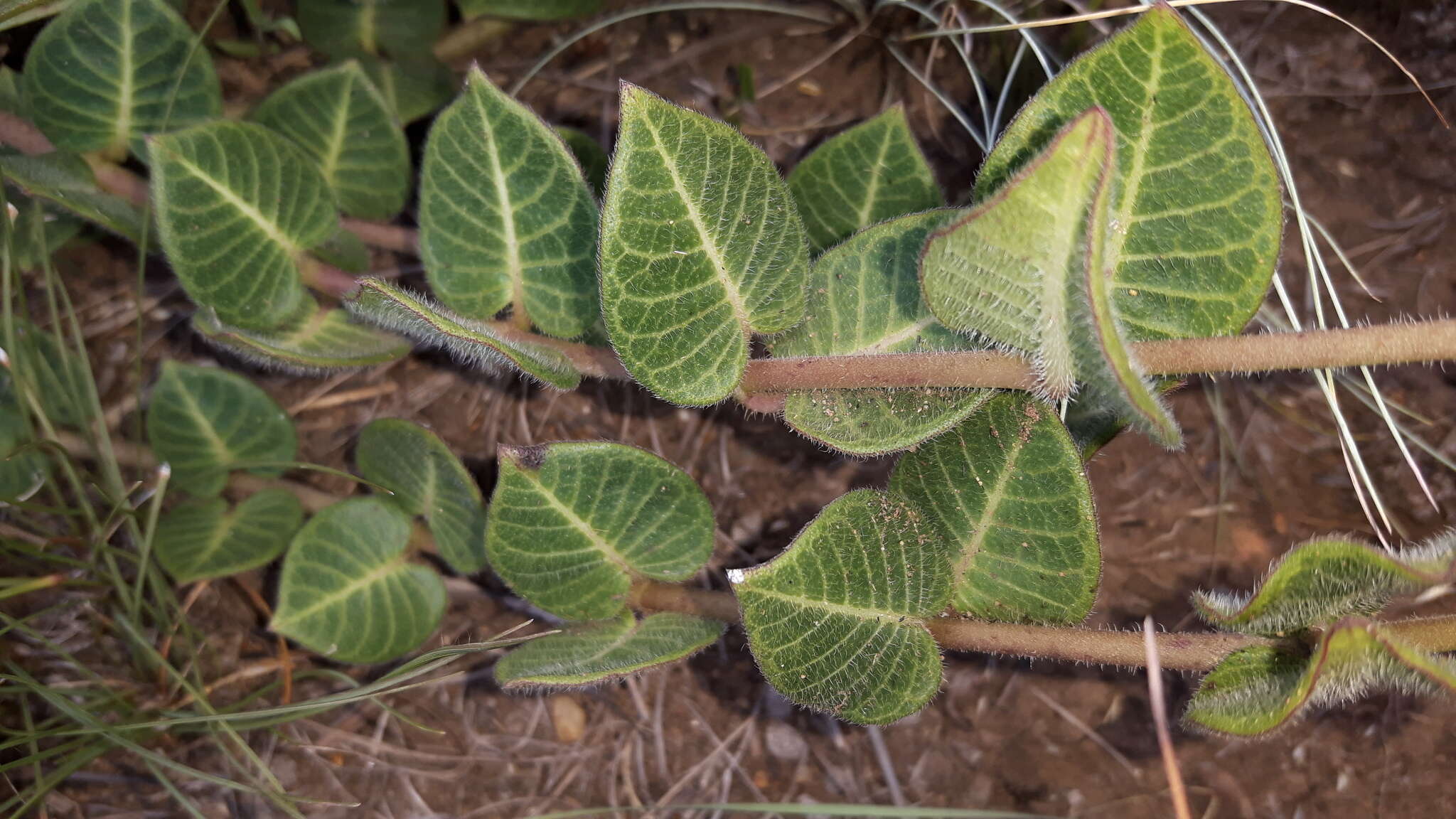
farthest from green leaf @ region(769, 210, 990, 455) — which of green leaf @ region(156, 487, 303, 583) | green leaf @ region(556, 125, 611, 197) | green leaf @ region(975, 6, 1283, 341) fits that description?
green leaf @ region(156, 487, 303, 583)

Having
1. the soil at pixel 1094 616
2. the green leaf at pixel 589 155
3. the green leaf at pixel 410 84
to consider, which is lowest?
the soil at pixel 1094 616

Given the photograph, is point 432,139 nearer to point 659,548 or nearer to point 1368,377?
point 659,548

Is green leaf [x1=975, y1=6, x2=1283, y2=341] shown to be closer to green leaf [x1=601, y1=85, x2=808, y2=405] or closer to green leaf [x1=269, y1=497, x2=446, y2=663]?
green leaf [x1=601, y1=85, x2=808, y2=405]

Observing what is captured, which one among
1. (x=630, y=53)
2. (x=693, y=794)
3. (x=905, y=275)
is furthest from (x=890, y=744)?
(x=630, y=53)

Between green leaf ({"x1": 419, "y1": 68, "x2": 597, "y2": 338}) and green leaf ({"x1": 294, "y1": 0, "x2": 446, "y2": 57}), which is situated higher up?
green leaf ({"x1": 294, "y1": 0, "x2": 446, "y2": 57})

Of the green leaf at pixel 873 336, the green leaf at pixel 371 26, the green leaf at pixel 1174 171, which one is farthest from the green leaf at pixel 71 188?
the green leaf at pixel 1174 171

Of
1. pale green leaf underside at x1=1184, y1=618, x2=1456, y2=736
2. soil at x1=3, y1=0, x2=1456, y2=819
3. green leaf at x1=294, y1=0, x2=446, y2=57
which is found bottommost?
soil at x1=3, y1=0, x2=1456, y2=819

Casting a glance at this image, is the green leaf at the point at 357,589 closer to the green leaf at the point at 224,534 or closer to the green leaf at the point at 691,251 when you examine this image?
the green leaf at the point at 224,534
